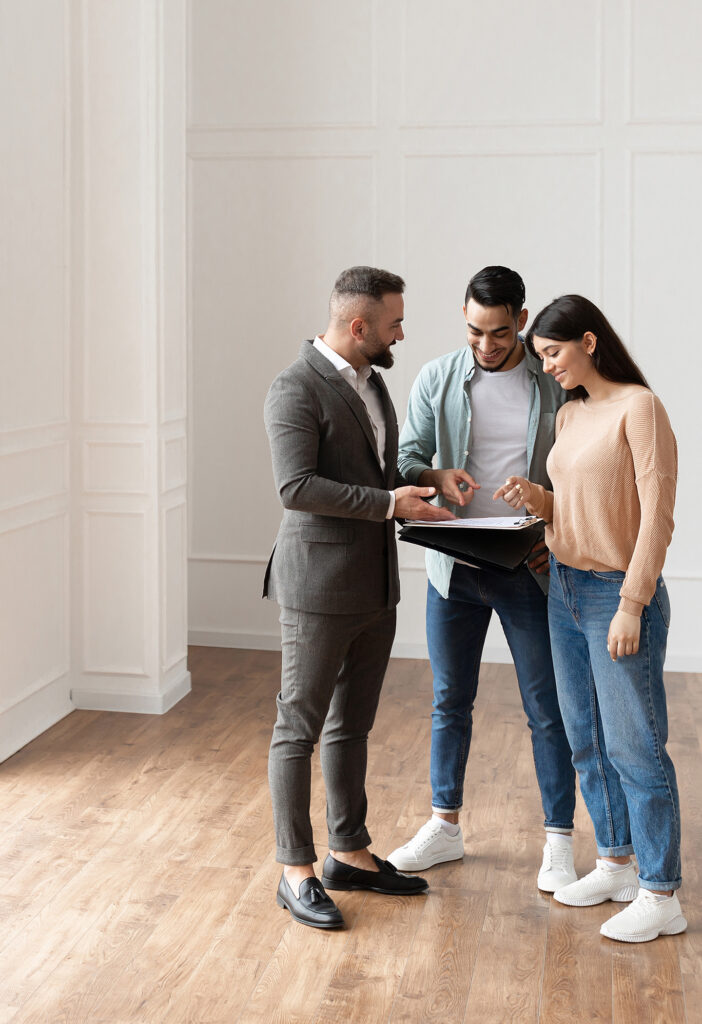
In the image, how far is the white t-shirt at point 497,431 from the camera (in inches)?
115

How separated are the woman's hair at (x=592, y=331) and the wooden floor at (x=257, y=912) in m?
1.40

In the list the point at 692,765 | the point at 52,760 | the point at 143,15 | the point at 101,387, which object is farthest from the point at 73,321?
the point at 692,765

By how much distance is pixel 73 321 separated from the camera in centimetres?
450

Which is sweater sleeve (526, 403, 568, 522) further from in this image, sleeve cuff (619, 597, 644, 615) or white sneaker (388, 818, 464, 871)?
white sneaker (388, 818, 464, 871)

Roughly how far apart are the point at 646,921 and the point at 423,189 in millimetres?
3716

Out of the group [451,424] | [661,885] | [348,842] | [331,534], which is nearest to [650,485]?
[451,424]

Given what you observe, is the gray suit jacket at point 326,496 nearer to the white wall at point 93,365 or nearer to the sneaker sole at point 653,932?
the sneaker sole at point 653,932

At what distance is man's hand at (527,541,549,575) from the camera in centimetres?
285

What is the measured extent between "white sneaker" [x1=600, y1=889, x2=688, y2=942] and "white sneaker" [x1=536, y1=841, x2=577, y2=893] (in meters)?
0.25

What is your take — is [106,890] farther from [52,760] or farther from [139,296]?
[139,296]

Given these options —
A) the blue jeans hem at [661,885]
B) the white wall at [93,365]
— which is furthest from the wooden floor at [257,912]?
the white wall at [93,365]

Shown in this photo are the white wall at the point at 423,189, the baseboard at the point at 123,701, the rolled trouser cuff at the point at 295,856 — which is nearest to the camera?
the rolled trouser cuff at the point at 295,856

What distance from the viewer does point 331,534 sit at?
106 inches

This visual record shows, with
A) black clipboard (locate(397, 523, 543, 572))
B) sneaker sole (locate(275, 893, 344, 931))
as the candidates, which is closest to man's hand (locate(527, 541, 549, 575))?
black clipboard (locate(397, 523, 543, 572))
